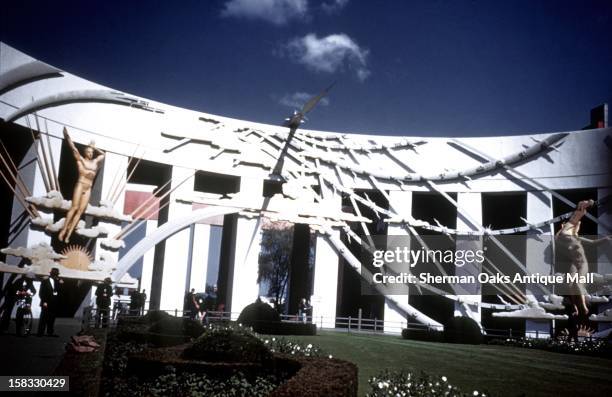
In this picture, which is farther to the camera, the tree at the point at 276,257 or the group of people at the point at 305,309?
the tree at the point at 276,257

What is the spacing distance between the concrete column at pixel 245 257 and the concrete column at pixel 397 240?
6.06 metres

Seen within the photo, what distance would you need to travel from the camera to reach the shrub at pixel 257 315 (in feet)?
56.2

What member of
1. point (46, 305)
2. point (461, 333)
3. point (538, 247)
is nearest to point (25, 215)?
point (46, 305)

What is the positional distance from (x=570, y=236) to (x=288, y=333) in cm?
1208

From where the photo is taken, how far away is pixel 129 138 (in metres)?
20.7

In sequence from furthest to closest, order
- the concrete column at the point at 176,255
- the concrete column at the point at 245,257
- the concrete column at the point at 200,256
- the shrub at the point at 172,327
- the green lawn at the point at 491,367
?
the concrete column at the point at 200,256 → the concrete column at the point at 245,257 → the concrete column at the point at 176,255 → the shrub at the point at 172,327 → the green lawn at the point at 491,367

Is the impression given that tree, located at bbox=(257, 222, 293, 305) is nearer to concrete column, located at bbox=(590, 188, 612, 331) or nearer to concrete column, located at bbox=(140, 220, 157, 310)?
concrete column, located at bbox=(140, 220, 157, 310)

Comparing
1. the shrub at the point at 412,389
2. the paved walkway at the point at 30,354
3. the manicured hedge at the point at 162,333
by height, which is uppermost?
the manicured hedge at the point at 162,333

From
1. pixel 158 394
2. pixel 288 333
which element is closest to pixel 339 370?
pixel 158 394

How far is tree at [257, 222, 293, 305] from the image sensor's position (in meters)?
34.6

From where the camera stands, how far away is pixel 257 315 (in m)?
17.2

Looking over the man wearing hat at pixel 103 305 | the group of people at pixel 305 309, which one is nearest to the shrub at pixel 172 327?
the man wearing hat at pixel 103 305

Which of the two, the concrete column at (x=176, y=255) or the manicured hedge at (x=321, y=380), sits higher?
the concrete column at (x=176, y=255)

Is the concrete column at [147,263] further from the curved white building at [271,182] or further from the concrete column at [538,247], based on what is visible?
the concrete column at [538,247]
